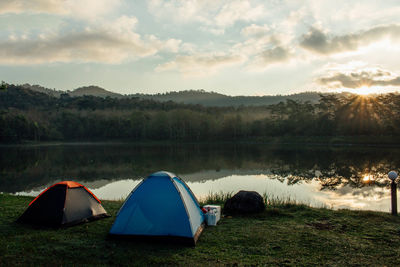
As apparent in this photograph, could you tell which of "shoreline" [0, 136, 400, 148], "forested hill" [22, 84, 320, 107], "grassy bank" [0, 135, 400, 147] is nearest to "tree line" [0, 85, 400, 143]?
"grassy bank" [0, 135, 400, 147]

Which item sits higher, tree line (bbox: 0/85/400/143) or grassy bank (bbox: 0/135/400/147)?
tree line (bbox: 0/85/400/143)

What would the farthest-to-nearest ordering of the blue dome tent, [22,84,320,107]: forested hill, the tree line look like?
[22,84,320,107]: forested hill < the tree line < the blue dome tent

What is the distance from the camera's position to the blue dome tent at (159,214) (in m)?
6.64

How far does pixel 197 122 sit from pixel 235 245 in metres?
76.6

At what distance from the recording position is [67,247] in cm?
628

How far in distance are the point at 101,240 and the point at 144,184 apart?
57.9 inches

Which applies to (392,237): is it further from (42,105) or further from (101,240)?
(42,105)

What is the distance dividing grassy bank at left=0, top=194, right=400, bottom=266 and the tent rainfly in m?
0.27

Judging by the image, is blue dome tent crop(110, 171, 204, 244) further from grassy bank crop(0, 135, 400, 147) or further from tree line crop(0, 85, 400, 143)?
tree line crop(0, 85, 400, 143)

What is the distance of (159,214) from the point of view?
6.87 m

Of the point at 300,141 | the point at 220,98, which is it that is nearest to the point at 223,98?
the point at 220,98

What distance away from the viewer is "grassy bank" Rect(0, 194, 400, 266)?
18.6ft

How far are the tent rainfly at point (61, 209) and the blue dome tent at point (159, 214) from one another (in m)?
1.59

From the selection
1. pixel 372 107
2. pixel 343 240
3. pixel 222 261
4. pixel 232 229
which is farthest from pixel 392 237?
pixel 372 107
